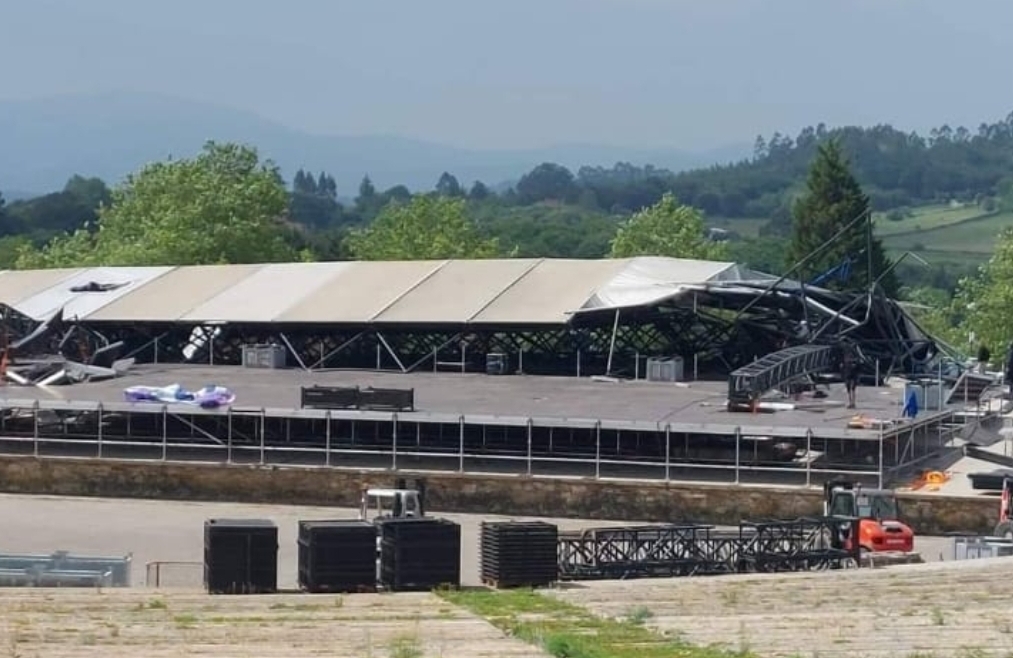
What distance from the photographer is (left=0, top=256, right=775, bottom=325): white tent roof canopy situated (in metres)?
52.6

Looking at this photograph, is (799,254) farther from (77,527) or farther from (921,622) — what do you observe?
(921,622)

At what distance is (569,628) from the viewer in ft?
74.1

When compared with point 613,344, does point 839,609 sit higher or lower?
lower

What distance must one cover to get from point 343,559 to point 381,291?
28.6 metres

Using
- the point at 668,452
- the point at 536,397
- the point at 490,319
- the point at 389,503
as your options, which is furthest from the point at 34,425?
the point at 668,452

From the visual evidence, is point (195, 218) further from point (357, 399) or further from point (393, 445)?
point (393, 445)

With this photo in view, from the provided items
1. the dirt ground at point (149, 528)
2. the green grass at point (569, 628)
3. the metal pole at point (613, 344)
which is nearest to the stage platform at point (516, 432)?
the dirt ground at point (149, 528)

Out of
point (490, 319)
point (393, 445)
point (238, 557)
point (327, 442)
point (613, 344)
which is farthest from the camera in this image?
point (613, 344)

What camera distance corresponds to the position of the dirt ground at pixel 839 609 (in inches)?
835

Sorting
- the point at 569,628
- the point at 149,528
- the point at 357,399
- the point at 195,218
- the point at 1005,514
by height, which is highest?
the point at 195,218

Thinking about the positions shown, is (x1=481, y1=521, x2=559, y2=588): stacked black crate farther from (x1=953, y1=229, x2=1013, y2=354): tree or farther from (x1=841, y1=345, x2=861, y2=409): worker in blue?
(x1=953, y1=229, x2=1013, y2=354): tree

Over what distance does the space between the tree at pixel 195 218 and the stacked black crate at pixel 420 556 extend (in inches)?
2069

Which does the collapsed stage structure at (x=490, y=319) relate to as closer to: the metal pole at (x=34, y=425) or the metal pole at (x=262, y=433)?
the metal pole at (x=34, y=425)

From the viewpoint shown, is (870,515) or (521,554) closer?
(521,554)
